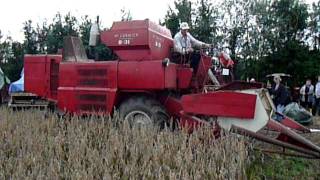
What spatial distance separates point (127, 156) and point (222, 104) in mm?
1511

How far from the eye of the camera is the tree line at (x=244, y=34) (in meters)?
21.8

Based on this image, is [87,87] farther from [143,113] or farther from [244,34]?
[244,34]

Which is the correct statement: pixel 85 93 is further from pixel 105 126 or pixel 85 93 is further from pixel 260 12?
pixel 260 12

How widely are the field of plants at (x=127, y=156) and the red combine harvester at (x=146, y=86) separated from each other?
18.0 inches

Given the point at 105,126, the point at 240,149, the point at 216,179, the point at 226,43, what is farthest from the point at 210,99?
the point at 226,43

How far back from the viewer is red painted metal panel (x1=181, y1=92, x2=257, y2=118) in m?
5.42

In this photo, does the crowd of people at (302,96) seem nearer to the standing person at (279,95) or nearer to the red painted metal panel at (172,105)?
the standing person at (279,95)

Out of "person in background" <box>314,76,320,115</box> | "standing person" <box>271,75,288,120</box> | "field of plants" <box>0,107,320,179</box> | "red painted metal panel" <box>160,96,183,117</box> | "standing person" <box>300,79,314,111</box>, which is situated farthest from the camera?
"standing person" <box>300,79,314,111</box>

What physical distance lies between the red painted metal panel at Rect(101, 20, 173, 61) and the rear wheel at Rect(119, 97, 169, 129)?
67 centimetres

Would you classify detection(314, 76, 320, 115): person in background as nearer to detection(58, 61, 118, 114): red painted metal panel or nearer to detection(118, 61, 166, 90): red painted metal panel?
detection(118, 61, 166, 90): red painted metal panel

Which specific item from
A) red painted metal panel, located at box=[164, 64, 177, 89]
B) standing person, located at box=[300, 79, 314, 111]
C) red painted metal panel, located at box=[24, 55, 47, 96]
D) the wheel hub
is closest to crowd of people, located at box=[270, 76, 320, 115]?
standing person, located at box=[300, 79, 314, 111]

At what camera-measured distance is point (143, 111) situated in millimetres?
6543

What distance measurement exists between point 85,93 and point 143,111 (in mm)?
1155

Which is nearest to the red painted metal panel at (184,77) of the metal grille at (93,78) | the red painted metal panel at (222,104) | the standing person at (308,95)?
the red painted metal panel at (222,104)
